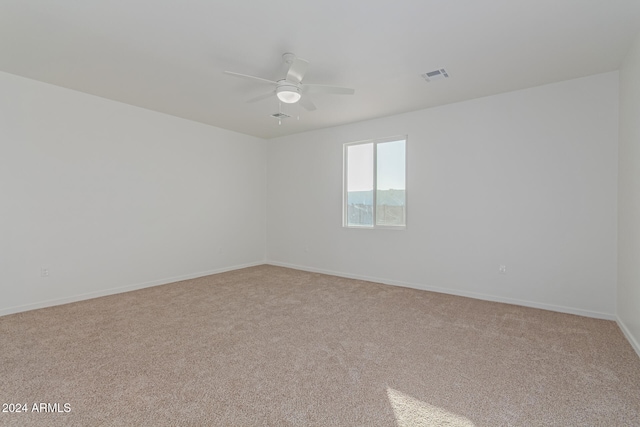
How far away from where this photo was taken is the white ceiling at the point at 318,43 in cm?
238

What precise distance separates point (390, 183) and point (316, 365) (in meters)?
3.42

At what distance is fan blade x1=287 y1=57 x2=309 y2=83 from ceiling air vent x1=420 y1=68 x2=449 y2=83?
1.49 metres

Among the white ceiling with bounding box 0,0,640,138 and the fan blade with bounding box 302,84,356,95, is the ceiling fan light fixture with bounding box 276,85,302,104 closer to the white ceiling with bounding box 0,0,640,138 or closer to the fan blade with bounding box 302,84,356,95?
the fan blade with bounding box 302,84,356,95

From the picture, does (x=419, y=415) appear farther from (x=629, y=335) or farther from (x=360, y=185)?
(x=360, y=185)

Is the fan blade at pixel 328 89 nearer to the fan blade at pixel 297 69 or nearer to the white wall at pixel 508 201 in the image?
the fan blade at pixel 297 69

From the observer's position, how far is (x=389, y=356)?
2.54 meters

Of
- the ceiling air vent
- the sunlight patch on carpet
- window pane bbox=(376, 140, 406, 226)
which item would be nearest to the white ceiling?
the ceiling air vent

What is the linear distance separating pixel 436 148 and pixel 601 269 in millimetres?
2409

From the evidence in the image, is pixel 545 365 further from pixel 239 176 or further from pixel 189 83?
pixel 239 176

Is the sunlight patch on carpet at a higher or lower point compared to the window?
lower

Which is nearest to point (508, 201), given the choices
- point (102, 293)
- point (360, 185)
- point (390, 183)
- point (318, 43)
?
point (390, 183)

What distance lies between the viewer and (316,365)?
7.80 ft

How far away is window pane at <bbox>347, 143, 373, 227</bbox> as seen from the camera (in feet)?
17.6

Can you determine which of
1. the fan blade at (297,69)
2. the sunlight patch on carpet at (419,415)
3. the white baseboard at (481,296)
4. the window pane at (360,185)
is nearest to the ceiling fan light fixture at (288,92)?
the fan blade at (297,69)
